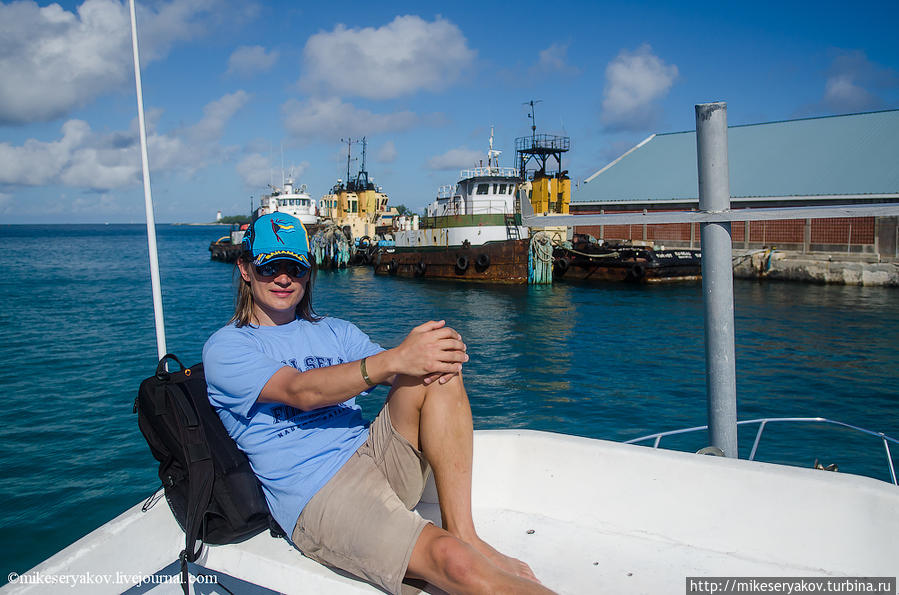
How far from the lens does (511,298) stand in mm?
23328

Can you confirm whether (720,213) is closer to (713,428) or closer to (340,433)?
(713,428)

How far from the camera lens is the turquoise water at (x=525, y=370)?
6730mm

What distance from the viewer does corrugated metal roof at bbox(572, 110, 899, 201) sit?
29.2 m

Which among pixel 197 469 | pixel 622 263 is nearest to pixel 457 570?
pixel 197 469

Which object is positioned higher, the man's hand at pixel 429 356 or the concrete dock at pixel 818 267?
the man's hand at pixel 429 356

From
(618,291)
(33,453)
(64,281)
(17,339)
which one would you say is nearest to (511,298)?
(618,291)

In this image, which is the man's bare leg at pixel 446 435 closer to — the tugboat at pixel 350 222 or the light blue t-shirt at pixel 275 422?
the light blue t-shirt at pixel 275 422

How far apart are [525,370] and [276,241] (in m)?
10.0

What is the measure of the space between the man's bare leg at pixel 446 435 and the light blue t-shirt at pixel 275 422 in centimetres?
27

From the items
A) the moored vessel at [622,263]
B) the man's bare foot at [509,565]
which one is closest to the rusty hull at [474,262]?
the moored vessel at [622,263]

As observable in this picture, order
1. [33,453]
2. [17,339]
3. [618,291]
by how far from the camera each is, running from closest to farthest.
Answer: [33,453], [17,339], [618,291]

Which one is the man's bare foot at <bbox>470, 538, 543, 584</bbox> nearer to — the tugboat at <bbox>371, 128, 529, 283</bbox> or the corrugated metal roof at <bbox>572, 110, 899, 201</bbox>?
the tugboat at <bbox>371, 128, 529, 283</bbox>

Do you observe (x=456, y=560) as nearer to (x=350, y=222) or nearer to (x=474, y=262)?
(x=474, y=262)

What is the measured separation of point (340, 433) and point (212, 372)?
0.52 m
